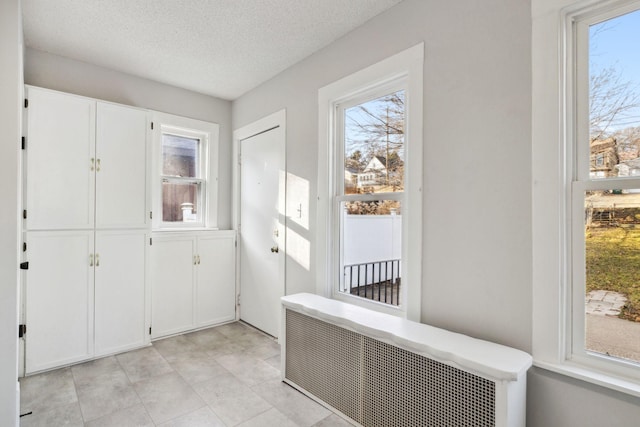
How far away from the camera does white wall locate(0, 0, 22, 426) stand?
179 centimetres

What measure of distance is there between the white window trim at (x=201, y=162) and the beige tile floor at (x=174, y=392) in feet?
4.47

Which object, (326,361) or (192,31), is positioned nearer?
(326,361)

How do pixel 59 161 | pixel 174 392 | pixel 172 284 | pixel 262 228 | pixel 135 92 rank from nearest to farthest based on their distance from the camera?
pixel 174 392 < pixel 59 161 < pixel 135 92 < pixel 172 284 < pixel 262 228

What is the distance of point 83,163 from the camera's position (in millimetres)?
2795

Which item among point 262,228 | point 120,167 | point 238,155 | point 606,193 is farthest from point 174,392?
point 606,193

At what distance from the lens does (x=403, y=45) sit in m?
2.14

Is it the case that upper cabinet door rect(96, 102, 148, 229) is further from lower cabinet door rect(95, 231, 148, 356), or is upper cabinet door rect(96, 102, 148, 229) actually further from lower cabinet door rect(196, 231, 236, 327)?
lower cabinet door rect(196, 231, 236, 327)

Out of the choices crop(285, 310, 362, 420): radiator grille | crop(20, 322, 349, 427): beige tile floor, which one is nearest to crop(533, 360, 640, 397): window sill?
crop(285, 310, 362, 420): radiator grille

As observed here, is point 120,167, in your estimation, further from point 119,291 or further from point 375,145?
point 375,145

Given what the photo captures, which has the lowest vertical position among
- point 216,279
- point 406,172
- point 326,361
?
point 326,361

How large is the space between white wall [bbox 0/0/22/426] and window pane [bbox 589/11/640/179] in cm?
297

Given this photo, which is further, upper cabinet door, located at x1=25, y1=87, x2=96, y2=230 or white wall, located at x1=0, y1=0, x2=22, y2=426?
upper cabinet door, located at x1=25, y1=87, x2=96, y2=230

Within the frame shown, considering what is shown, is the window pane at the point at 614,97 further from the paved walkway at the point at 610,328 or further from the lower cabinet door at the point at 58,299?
the lower cabinet door at the point at 58,299

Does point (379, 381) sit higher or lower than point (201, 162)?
lower
